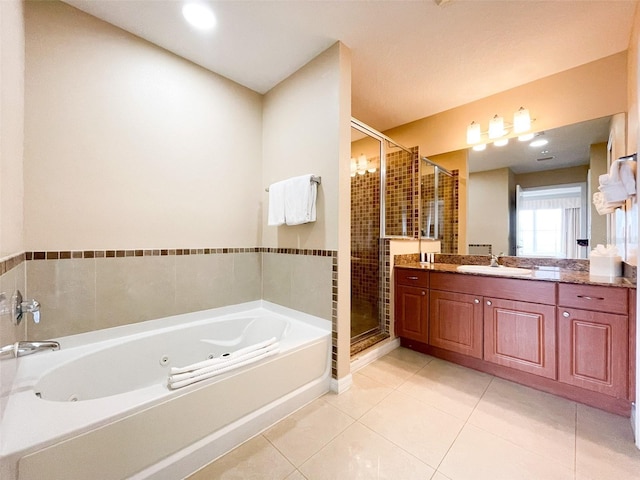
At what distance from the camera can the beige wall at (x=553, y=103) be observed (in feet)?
6.41

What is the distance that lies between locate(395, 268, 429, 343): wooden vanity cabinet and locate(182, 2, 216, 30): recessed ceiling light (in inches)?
96.0

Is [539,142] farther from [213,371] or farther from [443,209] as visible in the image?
[213,371]

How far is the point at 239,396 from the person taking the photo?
1393 mm

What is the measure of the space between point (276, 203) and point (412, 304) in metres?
1.58

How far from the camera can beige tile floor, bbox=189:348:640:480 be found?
4.00ft

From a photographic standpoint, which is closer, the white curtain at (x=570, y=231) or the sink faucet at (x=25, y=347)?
the sink faucet at (x=25, y=347)

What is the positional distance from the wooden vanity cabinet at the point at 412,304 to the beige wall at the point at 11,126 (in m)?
2.56

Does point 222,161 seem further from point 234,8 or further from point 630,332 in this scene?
point 630,332

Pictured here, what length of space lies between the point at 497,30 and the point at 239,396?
278 centimetres

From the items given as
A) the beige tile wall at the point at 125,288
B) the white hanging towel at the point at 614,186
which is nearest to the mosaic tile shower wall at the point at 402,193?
the white hanging towel at the point at 614,186

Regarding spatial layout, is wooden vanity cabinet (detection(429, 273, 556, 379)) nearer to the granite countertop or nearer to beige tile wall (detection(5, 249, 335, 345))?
the granite countertop

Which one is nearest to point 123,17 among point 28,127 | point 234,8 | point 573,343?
point 234,8

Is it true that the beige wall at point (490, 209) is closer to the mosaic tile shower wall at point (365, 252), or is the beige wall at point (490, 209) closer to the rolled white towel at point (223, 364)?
the mosaic tile shower wall at point (365, 252)

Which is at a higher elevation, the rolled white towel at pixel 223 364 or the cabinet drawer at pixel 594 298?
the cabinet drawer at pixel 594 298
